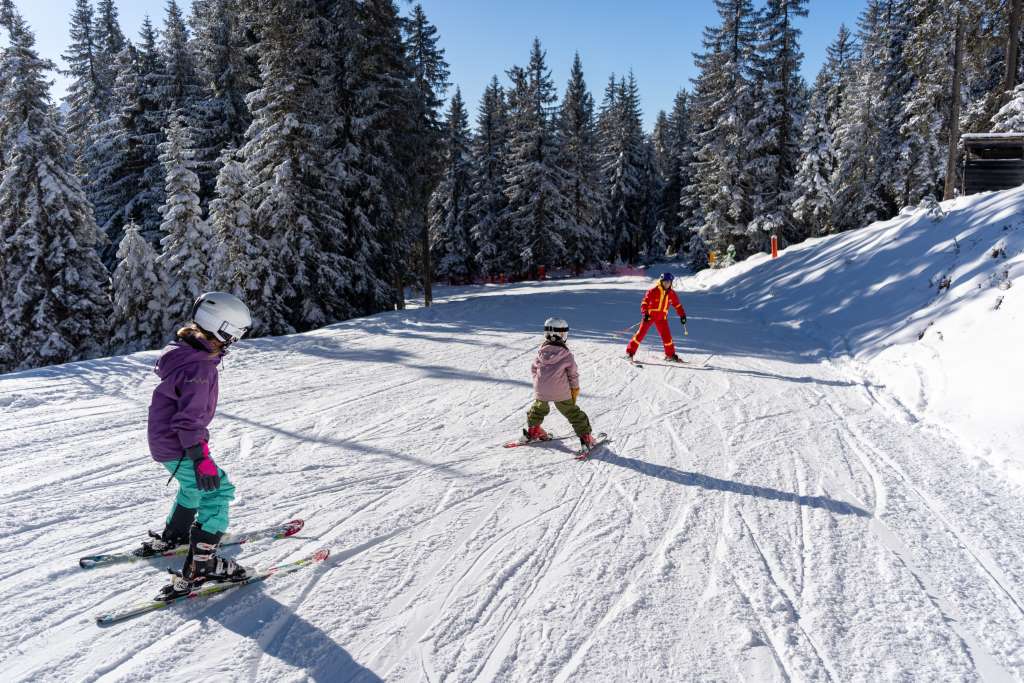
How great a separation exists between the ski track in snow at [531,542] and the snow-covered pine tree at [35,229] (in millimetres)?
13074

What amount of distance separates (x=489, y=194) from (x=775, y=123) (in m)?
19.6

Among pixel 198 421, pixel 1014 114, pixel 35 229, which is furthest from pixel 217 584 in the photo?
pixel 1014 114

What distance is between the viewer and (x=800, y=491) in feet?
17.3

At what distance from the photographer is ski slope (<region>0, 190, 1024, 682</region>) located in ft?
10.4

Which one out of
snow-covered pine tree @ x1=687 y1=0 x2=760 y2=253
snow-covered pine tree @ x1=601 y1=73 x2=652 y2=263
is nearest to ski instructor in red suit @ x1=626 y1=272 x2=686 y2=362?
snow-covered pine tree @ x1=687 y1=0 x2=760 y2=253

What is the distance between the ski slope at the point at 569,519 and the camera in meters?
3.18

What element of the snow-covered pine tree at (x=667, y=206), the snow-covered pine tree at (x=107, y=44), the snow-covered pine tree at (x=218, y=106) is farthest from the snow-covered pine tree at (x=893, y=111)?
the snow-covered pine tree at (x=107, y=44)

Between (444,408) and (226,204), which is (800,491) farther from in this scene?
(226,204)

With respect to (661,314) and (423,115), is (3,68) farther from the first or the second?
(661,314)

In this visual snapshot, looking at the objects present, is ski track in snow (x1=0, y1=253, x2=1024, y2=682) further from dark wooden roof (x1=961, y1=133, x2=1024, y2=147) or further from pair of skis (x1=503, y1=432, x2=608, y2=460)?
dark wooden roof (x1=961, y1=133, x2=1024, y2=147)

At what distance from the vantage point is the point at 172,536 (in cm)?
415

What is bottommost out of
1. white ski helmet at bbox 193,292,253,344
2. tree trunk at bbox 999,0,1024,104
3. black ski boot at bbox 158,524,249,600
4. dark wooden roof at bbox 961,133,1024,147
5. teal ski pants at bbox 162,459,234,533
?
black ski boot at bbox 158,524,249,600

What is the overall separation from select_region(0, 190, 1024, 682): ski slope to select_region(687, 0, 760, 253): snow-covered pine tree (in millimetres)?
22050

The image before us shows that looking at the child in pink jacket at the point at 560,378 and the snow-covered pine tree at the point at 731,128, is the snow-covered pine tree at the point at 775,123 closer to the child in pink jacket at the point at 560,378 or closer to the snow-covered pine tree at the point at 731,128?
the snow-covered pine tree at the point at 731,128
